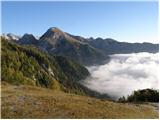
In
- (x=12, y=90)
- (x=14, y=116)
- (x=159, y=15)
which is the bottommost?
(x=14, y=116)

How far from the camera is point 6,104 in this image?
3072cm

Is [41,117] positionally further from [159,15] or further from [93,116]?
[159,15]

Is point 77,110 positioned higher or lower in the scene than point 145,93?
lower

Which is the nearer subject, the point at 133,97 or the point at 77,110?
the point at 77,110

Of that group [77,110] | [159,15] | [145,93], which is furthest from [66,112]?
[145,93]

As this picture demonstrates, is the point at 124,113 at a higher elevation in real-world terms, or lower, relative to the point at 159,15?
lower

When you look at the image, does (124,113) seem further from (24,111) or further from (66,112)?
(24,111)

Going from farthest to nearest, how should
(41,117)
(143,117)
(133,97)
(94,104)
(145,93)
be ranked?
(133,97) < (145,93) < (94,104) < (143,117) < (41,117)

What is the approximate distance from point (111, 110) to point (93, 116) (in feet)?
13.1

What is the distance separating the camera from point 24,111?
28.3 metres

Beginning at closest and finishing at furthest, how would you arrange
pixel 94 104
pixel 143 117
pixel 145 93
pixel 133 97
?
pixel 143 117 < pixel 94 104 < pixel 145 93 < pixel 133 97

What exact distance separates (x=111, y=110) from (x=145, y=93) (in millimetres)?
19598

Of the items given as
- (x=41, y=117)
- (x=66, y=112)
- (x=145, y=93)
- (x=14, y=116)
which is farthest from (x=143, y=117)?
(x=145, y=93)

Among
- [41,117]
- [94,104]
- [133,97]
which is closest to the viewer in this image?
[41,117]
